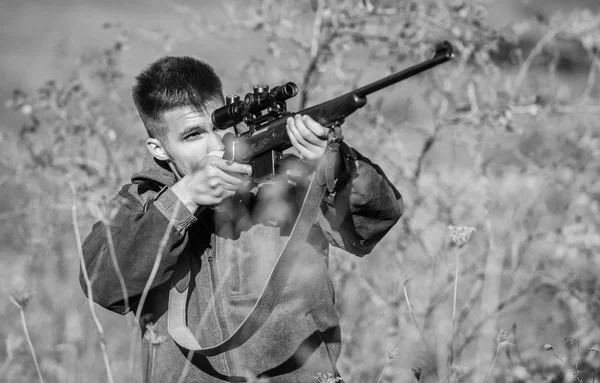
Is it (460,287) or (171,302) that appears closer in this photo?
(171,302)

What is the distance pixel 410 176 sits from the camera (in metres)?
5.07

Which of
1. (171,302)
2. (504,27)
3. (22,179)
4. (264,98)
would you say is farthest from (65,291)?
(504,27)

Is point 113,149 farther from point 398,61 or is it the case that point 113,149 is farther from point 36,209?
point 398,61

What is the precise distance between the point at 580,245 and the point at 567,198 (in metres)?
1.04

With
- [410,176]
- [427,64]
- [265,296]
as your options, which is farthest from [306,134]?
[410,176]

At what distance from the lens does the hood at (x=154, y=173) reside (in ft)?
9.16

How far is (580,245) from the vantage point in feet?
16.1

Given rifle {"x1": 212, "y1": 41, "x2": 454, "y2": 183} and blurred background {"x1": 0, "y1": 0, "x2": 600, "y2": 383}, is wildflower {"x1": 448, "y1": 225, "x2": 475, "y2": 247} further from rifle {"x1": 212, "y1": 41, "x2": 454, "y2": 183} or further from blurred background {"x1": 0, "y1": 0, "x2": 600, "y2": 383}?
blurred background {"x1": 0, "y1": 0, "x2": 600, "y2": 383}

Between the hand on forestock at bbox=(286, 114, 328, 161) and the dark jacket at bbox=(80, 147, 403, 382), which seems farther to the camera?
the dark jacket at bbox=(80, 147, 403, 382)

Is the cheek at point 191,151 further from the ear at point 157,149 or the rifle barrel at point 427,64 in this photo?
the rifle barrel at point 427,64

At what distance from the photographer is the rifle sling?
2535mm

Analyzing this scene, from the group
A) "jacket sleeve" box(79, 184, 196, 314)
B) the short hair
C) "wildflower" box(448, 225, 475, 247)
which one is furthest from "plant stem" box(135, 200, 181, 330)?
"wildflower" box(448, 225, 475, 247)

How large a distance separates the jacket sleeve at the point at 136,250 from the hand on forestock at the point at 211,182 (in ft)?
0.15

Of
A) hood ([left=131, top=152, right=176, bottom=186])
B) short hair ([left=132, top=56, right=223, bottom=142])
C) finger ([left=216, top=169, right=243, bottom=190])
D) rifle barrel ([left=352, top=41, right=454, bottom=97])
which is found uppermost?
short hair ([left=132, top=56, right=223, bottom=142])
